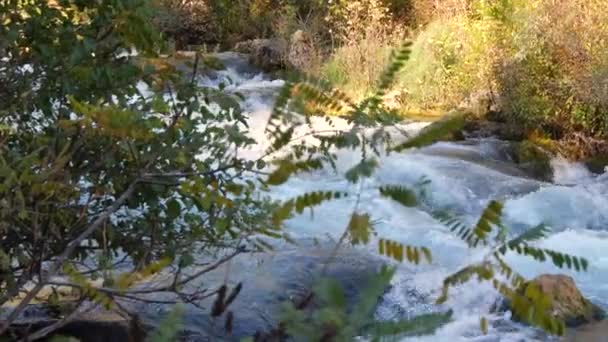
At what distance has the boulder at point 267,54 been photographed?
53.9ft

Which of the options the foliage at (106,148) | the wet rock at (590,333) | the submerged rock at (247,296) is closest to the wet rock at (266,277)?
the submerged rock at (247,296)

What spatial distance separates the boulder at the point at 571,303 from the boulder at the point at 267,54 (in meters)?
9.99

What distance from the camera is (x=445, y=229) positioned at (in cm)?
553


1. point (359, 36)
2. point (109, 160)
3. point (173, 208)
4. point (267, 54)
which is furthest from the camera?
point (267, 54)

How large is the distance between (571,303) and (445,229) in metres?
1.51

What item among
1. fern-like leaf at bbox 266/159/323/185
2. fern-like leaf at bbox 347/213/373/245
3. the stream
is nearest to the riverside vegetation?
fern-like leaf at bbox 266/159/323/185

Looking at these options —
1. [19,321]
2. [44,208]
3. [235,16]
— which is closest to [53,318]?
[19,321]

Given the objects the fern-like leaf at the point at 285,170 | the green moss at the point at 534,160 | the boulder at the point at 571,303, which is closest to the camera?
the fern-like leaf at the point at 285,170

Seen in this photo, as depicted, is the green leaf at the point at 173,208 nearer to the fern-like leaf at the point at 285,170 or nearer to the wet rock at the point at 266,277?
the wet rock at the point at 266,277

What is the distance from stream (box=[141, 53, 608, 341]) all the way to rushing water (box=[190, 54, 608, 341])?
0.01 metres

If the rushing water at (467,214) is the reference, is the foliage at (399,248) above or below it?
above

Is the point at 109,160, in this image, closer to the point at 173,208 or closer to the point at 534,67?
the point at 173,208

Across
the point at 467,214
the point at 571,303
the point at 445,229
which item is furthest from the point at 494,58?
the point at 445,229

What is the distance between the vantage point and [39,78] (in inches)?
136
